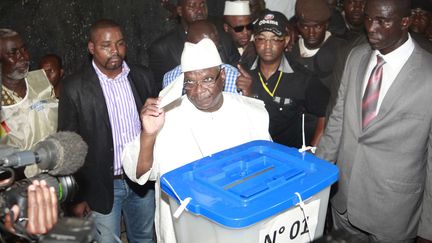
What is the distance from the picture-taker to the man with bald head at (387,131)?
8.45 ft

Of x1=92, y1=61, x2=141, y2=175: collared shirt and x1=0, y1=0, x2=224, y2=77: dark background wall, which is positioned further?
x1=0, y1=0, x2=224, y2=77: dark background wall

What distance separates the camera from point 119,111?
3.33 meters

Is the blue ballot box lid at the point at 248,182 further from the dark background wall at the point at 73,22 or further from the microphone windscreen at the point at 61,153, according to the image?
the dark background wall at the point at 73,22

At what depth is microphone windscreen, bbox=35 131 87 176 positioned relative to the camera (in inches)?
64.1

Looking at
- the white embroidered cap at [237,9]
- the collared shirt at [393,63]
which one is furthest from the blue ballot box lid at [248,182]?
the white embroidered cap at [237,9]

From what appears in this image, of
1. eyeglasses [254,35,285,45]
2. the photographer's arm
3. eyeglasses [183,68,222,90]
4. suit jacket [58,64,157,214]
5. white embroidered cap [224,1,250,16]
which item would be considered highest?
white embroidered cap [224,1,250,16]

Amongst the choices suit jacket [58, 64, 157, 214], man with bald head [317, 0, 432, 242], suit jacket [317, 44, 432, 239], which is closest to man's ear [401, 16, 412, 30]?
man with bald head [317, 0, 432, 242]

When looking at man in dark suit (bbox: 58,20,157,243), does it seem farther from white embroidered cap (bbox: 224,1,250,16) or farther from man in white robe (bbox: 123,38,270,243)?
white embroidered cap (bbox: 224,1,250,16)

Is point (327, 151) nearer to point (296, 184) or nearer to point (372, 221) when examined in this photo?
point (372, 221)

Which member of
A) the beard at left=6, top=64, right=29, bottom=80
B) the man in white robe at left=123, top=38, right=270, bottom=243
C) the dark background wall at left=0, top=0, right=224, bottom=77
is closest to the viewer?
the man in white robe at left=123, top=38, right=270, bottom=243

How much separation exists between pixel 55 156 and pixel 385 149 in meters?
1.89

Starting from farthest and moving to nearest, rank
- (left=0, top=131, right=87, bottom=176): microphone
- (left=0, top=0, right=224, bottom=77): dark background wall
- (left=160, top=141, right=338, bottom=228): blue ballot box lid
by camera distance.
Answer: (left=0, top=0, right=224, bottom=77): dark background wall < (left=160, top=141, right=338, bottom=228): blue ballot box lid < (left=0, top=131, right=87, bottom=176): microphone

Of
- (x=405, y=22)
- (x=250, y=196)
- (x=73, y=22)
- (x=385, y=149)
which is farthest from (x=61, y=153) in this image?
(x=73, y=22)

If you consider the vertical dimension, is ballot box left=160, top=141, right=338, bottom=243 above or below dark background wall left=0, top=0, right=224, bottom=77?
below
